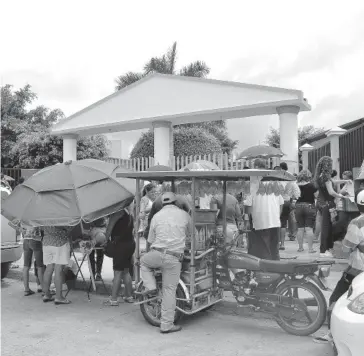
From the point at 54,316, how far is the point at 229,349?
2531 millimetres

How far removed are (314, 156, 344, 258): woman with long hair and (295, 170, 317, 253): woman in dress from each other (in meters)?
0.93

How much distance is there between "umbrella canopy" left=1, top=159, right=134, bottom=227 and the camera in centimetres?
607

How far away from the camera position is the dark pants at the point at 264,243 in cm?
680

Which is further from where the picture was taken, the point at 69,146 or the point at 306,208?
the point at 69,146

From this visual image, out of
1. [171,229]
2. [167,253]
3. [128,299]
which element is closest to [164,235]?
[171,229]

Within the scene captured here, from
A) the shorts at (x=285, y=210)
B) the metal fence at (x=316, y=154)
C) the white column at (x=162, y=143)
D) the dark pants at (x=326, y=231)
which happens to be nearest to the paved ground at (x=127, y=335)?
the dark pants at (x=326, y=231)

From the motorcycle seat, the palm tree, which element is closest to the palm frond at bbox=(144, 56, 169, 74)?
the palm tree

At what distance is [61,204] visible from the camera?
20.3 ft

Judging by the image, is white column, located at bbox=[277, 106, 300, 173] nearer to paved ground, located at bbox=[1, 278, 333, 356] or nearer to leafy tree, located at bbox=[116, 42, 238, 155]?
paved ground, located at bbox=[1, 278, 333, 356]

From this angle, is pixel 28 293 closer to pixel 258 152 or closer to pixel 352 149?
pixel 258 152

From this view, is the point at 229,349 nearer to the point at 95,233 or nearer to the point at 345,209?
the point at 95,233

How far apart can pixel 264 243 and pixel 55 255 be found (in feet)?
9.76

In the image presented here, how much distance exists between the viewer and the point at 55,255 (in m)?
6.64

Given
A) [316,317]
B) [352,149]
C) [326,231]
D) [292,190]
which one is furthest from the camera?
[352,149]
